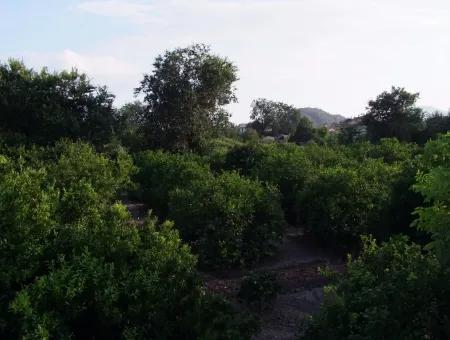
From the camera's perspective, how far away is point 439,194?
442 cm

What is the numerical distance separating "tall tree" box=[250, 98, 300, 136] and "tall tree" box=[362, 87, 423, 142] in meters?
18.4

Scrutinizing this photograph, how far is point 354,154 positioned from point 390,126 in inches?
523

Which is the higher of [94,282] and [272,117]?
[272,117]

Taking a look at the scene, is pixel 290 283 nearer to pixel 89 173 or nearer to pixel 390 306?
pixel 390 306

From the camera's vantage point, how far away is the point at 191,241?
944cm

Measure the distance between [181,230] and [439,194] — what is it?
5.73 m

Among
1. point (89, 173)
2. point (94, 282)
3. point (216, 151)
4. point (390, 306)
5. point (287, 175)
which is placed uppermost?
point (216, 151)

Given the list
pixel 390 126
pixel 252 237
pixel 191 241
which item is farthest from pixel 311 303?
pixel 390 126

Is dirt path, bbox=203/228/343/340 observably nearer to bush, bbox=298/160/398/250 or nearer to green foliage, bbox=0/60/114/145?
bush, bbox=298/160/398/250

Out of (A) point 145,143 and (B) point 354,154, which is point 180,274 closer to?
(B) point 354,154

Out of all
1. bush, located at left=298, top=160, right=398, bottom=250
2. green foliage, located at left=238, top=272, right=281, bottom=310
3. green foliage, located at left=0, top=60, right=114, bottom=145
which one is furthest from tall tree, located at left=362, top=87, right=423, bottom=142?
green foliage, located at left=238, top=272, right=281, bottom=310

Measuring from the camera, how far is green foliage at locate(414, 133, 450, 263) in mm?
4304

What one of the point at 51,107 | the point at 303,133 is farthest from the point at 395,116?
the point at 51,107

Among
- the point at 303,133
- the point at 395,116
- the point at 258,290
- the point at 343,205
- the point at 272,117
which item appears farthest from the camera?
the point at 272,117
